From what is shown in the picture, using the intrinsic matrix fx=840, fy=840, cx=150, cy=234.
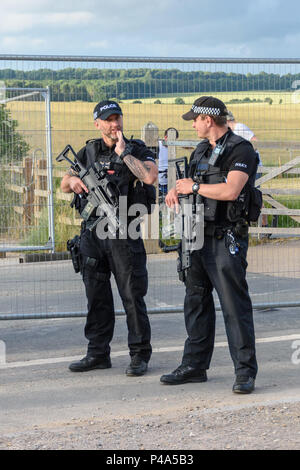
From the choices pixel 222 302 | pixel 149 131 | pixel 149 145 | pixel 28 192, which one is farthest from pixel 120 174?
pixel 149 145

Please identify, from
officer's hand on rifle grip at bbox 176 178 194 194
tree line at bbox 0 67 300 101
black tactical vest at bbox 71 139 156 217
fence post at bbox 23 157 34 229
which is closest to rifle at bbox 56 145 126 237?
black tactical vest at bbox 71 139 156 217


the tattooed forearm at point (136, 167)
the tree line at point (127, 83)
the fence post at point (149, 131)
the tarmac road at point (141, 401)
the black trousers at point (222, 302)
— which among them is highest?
the tree line at point (127, 83)

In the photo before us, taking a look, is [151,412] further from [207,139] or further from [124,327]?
[124,327]

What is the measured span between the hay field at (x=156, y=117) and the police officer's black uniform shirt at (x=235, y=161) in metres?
1.72

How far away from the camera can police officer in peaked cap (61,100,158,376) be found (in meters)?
6.31

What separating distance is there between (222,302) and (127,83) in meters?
2.51

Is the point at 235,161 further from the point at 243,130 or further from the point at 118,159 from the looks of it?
the point at 243,130

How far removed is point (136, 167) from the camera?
618 cm

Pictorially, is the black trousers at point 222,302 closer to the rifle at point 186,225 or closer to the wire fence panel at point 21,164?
the rifle at point 186,225

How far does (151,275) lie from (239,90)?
6.66 ft

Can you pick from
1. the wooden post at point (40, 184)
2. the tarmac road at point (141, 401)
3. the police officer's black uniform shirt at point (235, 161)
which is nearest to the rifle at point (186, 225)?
the police officer's black uniform shirt at point (235, 161)

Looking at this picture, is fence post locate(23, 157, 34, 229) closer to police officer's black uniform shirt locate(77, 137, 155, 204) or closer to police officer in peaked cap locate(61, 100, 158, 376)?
police officer in peaked cap locate(61, 100, 158, 376)

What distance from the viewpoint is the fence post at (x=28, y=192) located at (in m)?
8.49

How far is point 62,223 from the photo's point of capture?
37.6ft
